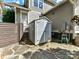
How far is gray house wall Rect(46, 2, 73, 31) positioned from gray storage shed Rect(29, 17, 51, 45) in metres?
2.48

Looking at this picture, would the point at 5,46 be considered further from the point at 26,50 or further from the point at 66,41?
the point at 66,41

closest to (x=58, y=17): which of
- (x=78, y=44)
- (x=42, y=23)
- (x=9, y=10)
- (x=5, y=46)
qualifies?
(x=42, y=23)

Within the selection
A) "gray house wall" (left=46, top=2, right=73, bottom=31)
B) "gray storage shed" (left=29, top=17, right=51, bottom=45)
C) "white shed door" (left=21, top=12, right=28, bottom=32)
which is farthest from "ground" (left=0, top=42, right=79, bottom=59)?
"gray house wall" (left=46, top=2, right=73, bottom=31)

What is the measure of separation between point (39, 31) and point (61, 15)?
14.2 feet

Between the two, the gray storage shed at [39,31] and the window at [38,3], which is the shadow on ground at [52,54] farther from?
the window at [38,3]

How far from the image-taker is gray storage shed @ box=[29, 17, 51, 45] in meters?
12.9

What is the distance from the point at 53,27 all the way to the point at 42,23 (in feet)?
11.5

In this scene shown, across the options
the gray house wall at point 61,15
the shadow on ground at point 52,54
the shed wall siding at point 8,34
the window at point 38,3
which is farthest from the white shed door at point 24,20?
the shadow on ground at point 52,54

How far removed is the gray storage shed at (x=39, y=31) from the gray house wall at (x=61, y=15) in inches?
97.8

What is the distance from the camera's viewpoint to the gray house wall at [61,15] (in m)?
15.2

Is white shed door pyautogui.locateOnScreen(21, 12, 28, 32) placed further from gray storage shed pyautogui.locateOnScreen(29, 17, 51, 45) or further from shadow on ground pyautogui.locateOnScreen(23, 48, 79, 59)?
shadow on ground pyautogui.locateOnScreen(23, 48, 79, 59)

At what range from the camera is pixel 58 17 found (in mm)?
16266

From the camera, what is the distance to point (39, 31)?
1317 cm

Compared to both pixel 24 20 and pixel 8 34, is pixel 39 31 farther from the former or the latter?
pixel 24 20
